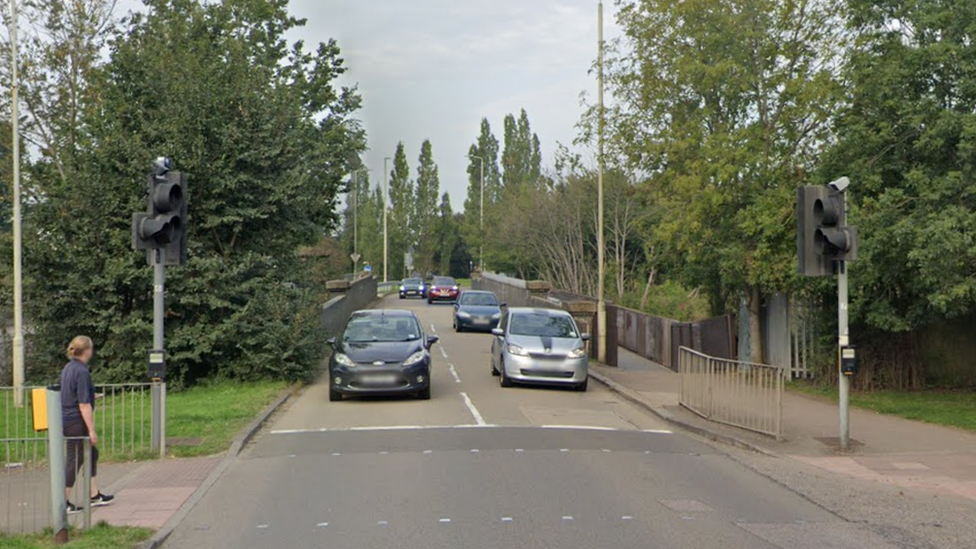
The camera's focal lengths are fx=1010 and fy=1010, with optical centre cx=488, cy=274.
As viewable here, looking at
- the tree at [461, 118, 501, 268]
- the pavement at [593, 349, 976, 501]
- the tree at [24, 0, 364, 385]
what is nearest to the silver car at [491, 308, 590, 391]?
the pavement at [593, 349, 976, 501]

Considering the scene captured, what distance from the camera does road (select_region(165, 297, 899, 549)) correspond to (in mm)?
8375

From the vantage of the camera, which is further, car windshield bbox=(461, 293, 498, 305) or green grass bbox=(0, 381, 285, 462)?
car windshield bbox=(461, 293, 498, 305)

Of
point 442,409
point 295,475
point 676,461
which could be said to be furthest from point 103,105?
point 676,461

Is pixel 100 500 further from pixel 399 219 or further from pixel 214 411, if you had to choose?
pixel 399 219

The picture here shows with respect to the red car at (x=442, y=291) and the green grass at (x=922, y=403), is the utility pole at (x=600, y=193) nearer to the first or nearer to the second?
the green grass at (x=922, y=403)

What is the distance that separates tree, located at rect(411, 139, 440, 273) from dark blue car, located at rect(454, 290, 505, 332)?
2086 inches

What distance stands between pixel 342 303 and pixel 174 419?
1863 cm

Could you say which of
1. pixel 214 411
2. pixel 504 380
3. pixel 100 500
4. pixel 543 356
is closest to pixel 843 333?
pixel 543 356

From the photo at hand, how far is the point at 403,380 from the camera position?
56.9 feet

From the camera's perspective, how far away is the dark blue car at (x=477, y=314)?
114ft

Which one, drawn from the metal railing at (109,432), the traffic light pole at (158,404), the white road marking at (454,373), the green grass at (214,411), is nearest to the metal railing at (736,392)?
the white road marking at (454,373)

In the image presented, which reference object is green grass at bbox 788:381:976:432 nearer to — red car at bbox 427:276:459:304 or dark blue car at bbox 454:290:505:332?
dark blue car at bbox 454:290:505:332

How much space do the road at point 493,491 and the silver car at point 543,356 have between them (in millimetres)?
2835

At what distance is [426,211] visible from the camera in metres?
90.3
